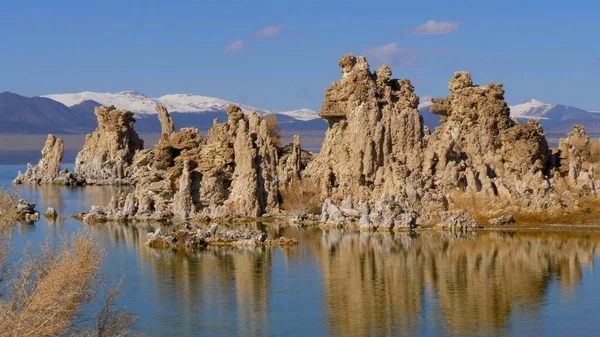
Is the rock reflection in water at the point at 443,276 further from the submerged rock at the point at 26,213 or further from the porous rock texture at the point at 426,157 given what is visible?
the submerged rock at the point at 26,213

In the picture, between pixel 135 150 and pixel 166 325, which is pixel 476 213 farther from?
pixel 135 150

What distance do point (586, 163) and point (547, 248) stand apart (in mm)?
20610

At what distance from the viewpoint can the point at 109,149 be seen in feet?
364

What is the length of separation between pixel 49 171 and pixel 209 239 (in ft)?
196

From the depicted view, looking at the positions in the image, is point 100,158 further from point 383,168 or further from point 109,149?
point 383,168

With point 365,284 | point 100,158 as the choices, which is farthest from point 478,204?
point 100,158

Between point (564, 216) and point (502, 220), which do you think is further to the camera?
point (564, 216)

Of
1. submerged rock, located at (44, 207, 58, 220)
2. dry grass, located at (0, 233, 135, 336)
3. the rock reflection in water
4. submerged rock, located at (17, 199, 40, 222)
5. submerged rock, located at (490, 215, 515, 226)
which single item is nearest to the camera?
dry grass, located at (0, 233, 135, 336)

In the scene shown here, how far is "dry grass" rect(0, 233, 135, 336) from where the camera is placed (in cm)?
2266

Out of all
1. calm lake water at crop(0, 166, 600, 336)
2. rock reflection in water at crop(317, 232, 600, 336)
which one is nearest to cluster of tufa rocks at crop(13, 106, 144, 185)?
calm lake water at crop(0, 166, 600, 336)

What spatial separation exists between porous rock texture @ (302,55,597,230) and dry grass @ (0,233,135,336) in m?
31.9

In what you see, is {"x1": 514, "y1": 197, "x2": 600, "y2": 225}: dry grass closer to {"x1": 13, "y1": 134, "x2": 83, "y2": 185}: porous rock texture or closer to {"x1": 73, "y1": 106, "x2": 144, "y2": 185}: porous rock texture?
{"x1": 73, "y1": 106, "x2": 144, "y2": 185}: porous rock texture

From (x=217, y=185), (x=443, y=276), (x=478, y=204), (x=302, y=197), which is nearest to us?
(x=443, y=276)

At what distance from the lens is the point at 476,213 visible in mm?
58656
